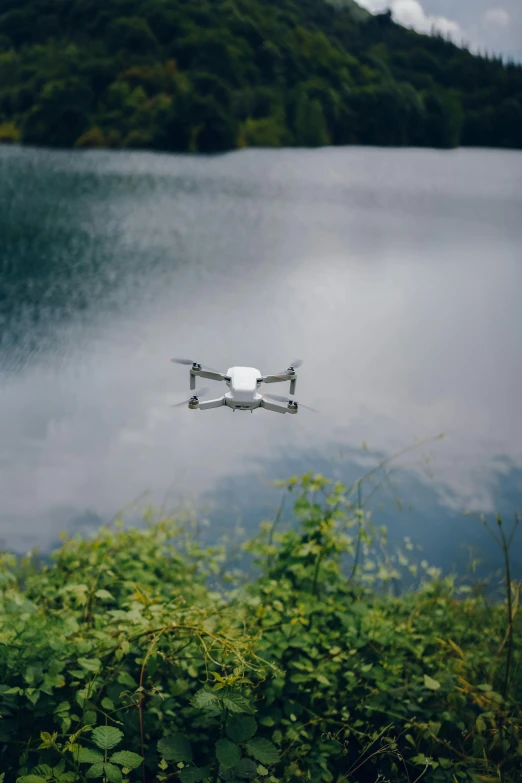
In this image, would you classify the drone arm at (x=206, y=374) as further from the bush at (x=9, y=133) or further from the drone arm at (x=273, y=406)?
the bush at (x=9, y=133)

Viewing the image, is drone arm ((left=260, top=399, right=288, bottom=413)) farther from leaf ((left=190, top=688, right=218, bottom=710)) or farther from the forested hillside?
the forested hillside

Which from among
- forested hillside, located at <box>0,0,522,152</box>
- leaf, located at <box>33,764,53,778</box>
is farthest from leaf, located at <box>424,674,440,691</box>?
forested hillside, located at <box>0,0,522,152</box>

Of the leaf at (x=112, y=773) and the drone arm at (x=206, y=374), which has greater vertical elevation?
the drone arm at (x=206, y=374)

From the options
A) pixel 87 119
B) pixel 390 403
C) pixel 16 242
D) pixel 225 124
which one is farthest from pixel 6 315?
pixel 87 119

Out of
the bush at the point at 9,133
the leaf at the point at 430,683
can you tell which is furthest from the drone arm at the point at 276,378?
the bush at the point at 9,133

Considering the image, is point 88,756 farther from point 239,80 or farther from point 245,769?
point 239,80

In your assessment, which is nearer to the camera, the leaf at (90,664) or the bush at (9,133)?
the leaf at (90,664)
